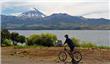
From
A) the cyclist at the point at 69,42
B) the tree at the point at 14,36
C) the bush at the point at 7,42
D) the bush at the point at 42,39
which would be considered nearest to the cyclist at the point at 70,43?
the cyclist at the point at 69,42

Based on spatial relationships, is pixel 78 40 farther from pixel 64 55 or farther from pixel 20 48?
pixel 64 55

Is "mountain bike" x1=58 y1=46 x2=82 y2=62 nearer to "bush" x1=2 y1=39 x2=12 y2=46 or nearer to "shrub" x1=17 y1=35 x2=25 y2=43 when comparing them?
"bush" x1=2 y1=39 x2=12 y2=46

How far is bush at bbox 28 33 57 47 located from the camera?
2492 centimetres

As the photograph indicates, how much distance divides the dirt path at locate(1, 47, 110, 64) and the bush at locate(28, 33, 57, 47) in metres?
2.93

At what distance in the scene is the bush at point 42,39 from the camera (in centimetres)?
2492

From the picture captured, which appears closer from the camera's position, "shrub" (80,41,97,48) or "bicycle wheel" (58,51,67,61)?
"bicycle wheel" (58,51,67,61)

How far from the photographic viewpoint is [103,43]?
23984mm

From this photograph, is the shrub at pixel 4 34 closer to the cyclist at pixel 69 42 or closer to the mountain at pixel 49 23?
the mountain at pixel 49 23

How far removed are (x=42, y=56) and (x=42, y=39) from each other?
5537mm

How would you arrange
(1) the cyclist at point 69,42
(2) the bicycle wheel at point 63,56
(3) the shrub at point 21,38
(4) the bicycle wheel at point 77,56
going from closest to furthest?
(1) the cyclist at point 69,42, (4) the bicycle wheel at point 77,56, (2) the bicycle wheel at point 63,56, (3) the shrub at point 21,38

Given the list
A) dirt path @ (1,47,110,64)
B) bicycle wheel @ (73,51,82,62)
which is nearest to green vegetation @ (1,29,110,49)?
dirt path @ (1,47,110,64)

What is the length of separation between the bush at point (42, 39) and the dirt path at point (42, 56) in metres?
2.93

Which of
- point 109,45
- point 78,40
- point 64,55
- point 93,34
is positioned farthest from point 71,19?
point 64,55

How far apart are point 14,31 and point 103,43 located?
248 inches
